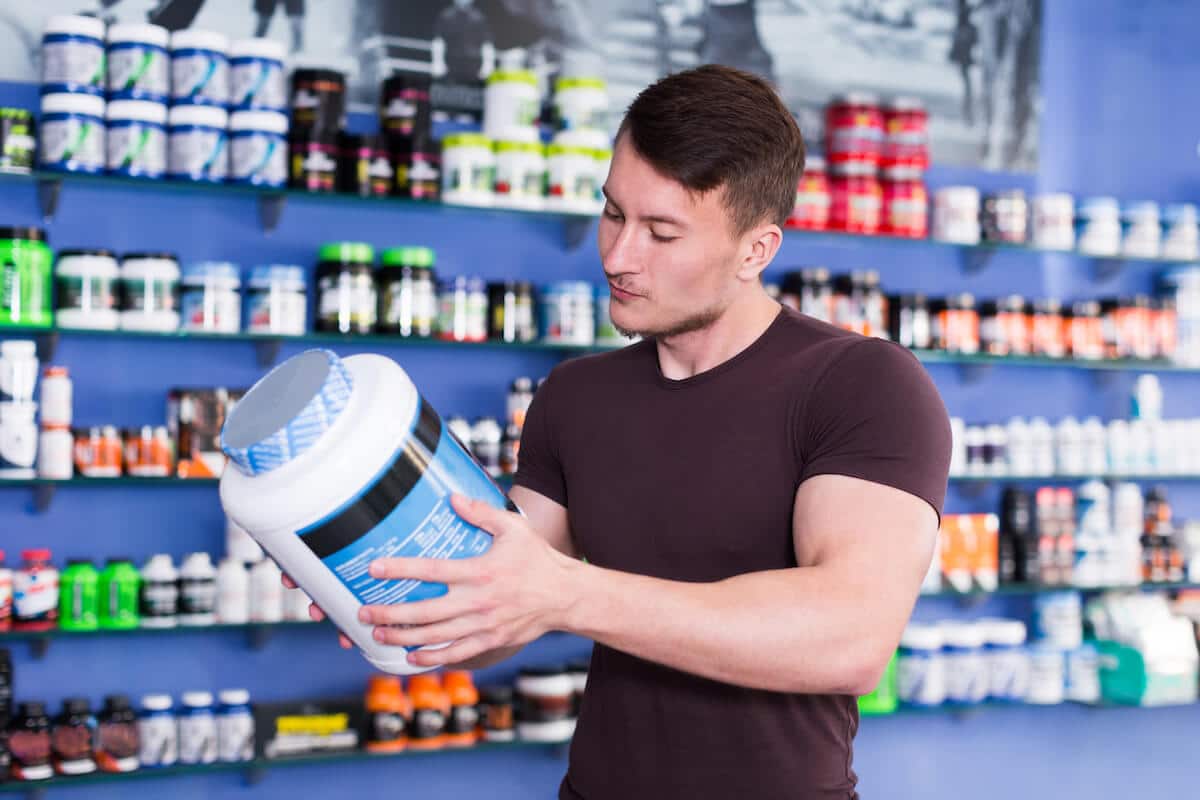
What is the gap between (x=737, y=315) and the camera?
176cm

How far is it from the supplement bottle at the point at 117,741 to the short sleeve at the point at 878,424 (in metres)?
2.33

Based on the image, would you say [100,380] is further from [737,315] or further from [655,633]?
[655,633]

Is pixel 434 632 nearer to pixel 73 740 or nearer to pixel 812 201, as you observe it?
pixel 73 740

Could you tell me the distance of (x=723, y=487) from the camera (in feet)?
5.43

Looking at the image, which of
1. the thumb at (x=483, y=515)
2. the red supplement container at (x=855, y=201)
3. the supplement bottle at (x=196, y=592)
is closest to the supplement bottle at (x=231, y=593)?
the supplement bottle at (x=196, y=592)

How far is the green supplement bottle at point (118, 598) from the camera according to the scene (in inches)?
130

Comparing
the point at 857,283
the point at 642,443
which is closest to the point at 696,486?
the point at 642,443

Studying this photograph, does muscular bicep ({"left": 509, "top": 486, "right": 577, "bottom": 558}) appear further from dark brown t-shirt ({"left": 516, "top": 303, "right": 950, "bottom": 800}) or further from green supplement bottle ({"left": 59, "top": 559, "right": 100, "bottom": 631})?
green supplement bottle ({"left": 59, "top": 559, "right": 100, "bottom": 631})

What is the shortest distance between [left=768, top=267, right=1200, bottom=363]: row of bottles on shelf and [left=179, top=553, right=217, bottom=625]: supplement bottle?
6.03ft

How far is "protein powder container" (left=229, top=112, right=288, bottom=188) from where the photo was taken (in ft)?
11.0

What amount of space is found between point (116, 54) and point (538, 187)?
1.15 meters

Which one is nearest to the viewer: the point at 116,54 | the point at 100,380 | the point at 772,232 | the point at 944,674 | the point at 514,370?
the point at 772,232

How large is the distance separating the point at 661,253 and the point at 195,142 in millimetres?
2005

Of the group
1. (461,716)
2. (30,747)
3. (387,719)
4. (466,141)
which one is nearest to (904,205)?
(466,141)
